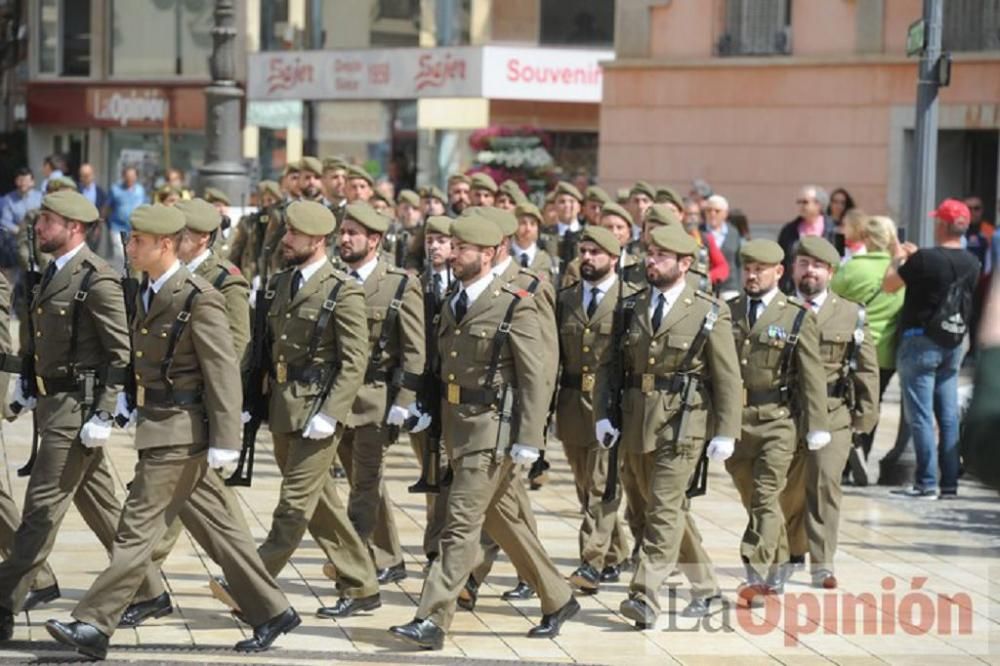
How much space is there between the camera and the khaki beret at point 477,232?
9406mm

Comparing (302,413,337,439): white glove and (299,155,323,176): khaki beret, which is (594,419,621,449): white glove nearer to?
(302,413,337,439): white glove

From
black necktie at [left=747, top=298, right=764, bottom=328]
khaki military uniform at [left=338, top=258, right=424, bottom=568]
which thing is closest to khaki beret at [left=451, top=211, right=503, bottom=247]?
khaki military uniform at [left=338, top=258, right=424, bottom=568]

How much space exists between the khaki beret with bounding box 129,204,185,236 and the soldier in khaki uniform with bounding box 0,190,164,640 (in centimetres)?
50

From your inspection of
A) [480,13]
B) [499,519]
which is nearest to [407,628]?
[499,519]

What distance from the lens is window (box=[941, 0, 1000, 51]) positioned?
2392 cm

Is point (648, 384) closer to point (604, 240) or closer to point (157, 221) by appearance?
point (604, 240)

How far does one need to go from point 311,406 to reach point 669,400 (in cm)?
165

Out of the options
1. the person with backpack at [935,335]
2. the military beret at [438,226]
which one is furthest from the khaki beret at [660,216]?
the person with backpack at [935,335]

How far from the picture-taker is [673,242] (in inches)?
383

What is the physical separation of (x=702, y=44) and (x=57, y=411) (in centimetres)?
1814

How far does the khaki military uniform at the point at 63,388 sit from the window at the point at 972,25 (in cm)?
1648

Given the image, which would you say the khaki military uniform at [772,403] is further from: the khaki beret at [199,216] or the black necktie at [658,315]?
the khaki beret at [199,216]

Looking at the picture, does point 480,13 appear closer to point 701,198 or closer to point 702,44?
point 702,44

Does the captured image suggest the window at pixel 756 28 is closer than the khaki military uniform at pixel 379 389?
No
